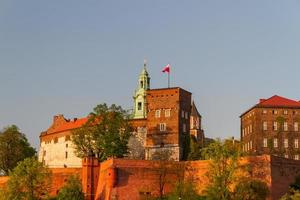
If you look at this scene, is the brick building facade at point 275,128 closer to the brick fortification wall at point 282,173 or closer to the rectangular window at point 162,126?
the rectangular window at point 162,126

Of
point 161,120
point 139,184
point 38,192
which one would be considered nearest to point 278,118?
point 161,120

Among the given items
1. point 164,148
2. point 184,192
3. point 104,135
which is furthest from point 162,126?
point 184,192

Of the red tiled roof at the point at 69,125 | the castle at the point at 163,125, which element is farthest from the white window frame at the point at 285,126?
the red tiled roof at the point at 69,125

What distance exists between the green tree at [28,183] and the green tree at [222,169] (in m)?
16.6

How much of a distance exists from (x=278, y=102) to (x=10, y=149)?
34.9 metres

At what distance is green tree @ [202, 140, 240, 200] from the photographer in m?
57.0

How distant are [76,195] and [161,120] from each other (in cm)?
1950

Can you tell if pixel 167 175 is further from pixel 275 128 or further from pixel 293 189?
pixel 275 128

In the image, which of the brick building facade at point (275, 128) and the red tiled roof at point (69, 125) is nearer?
the brick building facade at point (275, 128)

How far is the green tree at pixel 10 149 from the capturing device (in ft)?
268

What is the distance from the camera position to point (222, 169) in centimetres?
5859

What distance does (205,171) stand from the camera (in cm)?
6281

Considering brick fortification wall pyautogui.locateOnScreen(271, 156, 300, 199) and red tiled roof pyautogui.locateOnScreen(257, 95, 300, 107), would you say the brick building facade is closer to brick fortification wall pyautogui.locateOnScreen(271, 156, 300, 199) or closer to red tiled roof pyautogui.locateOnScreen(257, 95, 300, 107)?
red tiled roof pyautogui.locateOnScreen(257, 95, 300, 107)

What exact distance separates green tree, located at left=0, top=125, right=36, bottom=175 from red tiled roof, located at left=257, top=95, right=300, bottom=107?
31168 mm
